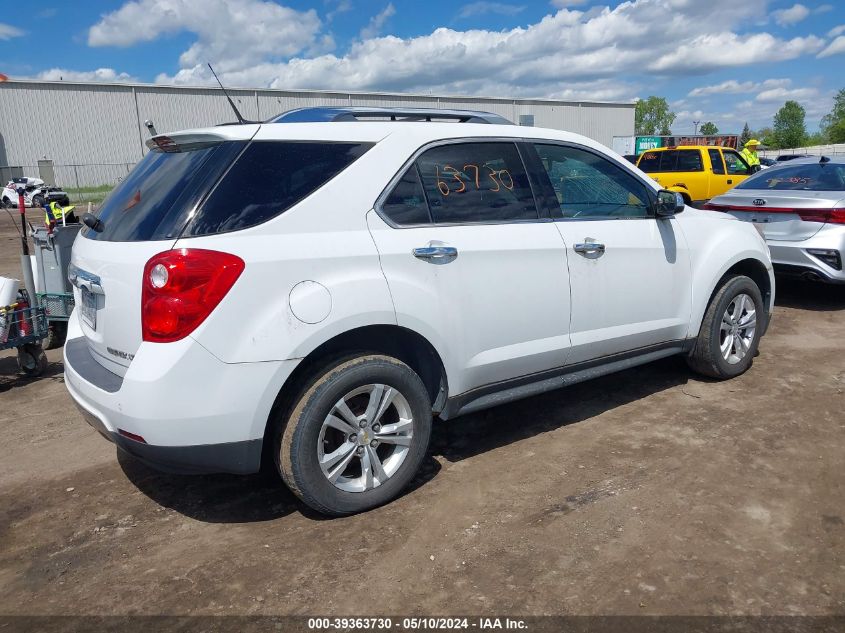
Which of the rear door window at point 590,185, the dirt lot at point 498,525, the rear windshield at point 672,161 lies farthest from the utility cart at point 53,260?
the rear windshield at point 672,161

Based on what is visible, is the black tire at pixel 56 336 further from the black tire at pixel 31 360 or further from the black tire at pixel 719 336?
the black tire at pixel 719 336

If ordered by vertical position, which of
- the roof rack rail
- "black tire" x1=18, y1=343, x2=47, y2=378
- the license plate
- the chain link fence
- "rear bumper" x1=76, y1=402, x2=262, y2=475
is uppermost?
the chain link fence

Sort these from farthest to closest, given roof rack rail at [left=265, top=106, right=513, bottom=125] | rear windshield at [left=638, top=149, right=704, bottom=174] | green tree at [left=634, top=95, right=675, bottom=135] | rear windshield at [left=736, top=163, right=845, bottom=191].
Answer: green tree at [left=634, top=95, right=675, bottom=135] < rear windshield at [left=638, top=149, right=704, bottom=174] < rear windshield at [left=736, top=163, right=845, bottom=191] < roof rack rail at [left=265, top=106, right=513, bottom=125]

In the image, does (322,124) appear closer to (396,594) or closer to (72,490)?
(396,594)

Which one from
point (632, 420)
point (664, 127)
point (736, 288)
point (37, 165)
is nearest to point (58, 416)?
point (632, 420)

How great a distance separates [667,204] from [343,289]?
2.42 m

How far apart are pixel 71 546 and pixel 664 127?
14681 centimetres

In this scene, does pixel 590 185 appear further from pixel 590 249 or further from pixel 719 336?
pixel 719 336

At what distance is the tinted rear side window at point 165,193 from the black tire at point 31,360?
2.85 meters

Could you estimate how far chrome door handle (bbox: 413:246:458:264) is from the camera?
10.9ft

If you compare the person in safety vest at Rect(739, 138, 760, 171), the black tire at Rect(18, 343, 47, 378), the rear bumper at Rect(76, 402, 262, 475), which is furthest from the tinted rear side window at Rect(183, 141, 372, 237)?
the person in safety vest at Rect(739, 138, 760, 171)

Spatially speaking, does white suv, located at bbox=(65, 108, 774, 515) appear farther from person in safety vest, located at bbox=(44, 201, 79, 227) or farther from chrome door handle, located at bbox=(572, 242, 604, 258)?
person in safety vest, located at bbox=(44, 201, 79, 227)

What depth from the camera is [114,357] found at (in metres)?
3.12

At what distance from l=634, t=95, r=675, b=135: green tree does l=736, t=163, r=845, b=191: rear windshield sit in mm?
137764
